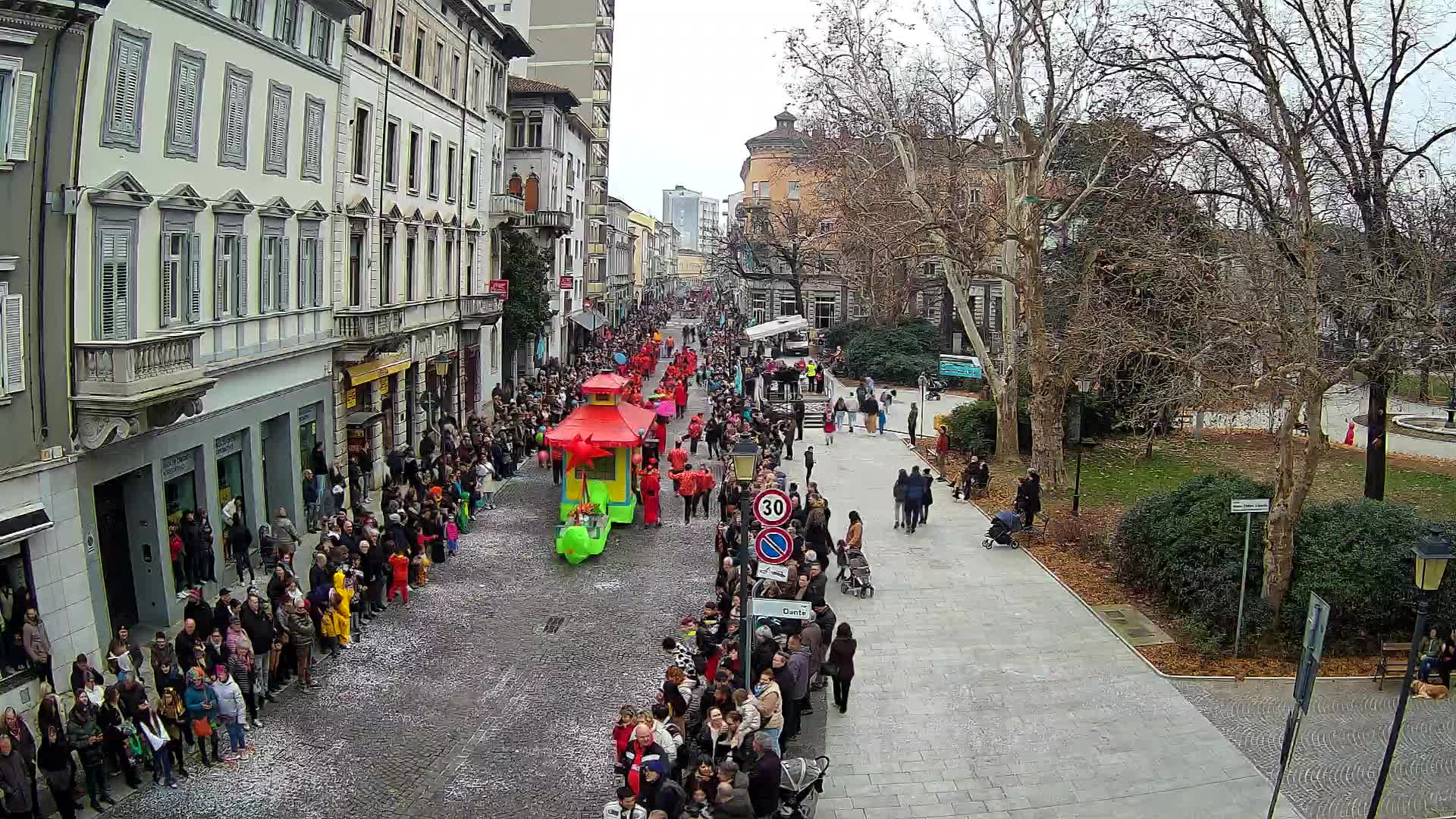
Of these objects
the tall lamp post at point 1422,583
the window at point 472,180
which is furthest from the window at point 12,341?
the window at point 472,180

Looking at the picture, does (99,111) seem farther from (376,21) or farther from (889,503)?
(889,503)

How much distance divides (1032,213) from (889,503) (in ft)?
26.4

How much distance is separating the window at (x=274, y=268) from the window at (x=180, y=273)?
275cm

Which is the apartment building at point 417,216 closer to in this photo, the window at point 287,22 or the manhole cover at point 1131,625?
the window at point 287,22

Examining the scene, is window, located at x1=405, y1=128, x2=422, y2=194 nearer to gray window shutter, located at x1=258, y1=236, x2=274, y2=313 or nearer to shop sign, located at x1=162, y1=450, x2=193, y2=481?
gray window shutter, located at x1=258, y1=236, x2=274, y2=313

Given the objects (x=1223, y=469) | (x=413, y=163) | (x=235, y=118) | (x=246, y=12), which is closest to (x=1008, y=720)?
(x=235, y=118)

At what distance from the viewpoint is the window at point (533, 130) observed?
52.4 meters

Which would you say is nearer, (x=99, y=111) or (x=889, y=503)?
(x=99, y=111)

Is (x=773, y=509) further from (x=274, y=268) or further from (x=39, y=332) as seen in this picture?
(x=274, y=268)

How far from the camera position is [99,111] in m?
15.5

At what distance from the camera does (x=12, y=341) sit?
1391cm

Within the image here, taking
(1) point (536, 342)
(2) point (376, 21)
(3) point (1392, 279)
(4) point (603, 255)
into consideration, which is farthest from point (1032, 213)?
(4) point (603, 255)

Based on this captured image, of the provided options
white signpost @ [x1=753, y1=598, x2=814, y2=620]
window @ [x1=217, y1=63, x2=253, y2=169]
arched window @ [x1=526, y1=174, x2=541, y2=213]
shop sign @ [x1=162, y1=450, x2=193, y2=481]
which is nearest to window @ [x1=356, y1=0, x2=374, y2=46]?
window @ [x1=217, y1=63, x2=253, y2=169]

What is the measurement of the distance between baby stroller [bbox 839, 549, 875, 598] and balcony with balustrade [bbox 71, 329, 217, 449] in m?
10.9
